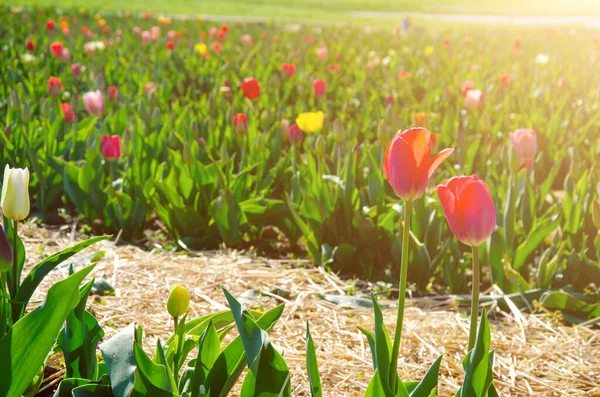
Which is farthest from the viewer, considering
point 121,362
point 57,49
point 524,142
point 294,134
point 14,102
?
point 57,49

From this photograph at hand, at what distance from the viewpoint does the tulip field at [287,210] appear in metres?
1.29

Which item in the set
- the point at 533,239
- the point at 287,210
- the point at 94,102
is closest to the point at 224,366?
the point at 533,239

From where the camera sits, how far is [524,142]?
2.81 meters

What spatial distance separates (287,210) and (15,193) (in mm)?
1628

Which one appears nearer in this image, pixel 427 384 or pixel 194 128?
pixel 427 384

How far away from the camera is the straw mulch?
6.34ft

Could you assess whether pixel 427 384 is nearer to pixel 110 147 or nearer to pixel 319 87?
pixel 110 147

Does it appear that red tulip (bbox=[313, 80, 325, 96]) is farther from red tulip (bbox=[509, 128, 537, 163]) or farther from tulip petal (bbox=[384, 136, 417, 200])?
tulip petal (bbox=[384, 136, 417, 200])

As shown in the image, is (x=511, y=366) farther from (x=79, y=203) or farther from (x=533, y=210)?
(x=79, y=203)

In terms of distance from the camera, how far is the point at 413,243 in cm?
262

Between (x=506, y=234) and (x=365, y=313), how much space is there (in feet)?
2.02

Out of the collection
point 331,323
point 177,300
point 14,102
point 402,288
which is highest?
point 402,288

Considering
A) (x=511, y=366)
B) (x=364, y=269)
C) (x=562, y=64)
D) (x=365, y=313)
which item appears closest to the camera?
(x=511, y=366)

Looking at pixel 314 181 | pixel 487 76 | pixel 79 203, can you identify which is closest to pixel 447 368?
pixel 314 181
